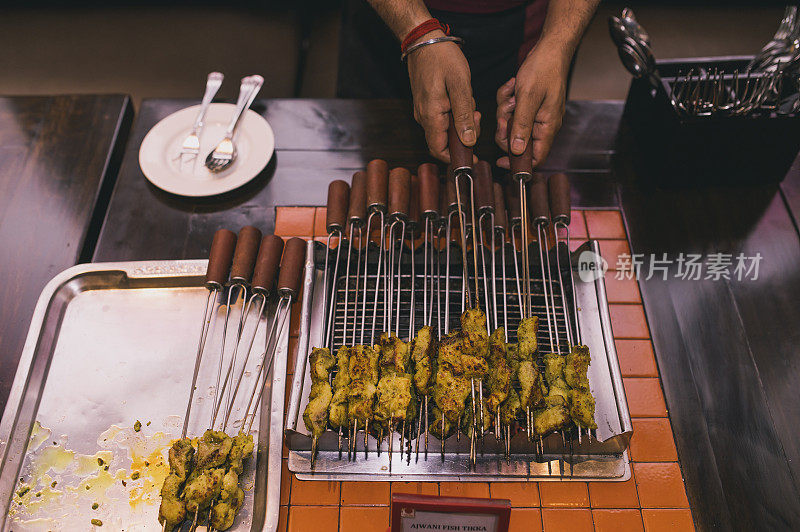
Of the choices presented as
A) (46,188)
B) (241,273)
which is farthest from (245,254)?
(46,188)

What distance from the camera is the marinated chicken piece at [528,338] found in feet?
5.88

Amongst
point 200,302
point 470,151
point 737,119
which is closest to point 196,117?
point 200,302

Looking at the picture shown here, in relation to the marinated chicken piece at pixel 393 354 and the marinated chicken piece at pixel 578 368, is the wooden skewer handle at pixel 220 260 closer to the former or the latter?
the marinated chicken piece at pixel 393 354

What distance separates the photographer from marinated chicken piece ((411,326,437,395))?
67.5 inches

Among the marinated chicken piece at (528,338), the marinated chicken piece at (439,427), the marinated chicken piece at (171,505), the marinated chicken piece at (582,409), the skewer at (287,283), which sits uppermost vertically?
the skewer at (287,283)

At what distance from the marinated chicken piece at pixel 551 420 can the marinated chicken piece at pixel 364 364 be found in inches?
20.6

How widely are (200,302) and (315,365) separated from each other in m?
0.69

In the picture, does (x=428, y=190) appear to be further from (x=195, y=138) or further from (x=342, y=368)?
(x=195, y=138)

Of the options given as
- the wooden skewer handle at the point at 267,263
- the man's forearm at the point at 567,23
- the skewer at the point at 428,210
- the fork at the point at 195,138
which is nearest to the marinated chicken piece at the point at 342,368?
the skewer at the point at 428,210

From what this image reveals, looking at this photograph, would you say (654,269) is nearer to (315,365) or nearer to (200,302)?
(315,365)

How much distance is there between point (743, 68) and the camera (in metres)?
2.39

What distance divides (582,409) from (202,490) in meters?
1.18

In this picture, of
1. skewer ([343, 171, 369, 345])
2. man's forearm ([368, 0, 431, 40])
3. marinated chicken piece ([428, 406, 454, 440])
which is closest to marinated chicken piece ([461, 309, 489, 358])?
marinated chicken piece ([428, 406, 454, 440])

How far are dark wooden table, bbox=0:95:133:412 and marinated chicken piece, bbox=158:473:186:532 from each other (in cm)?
79
